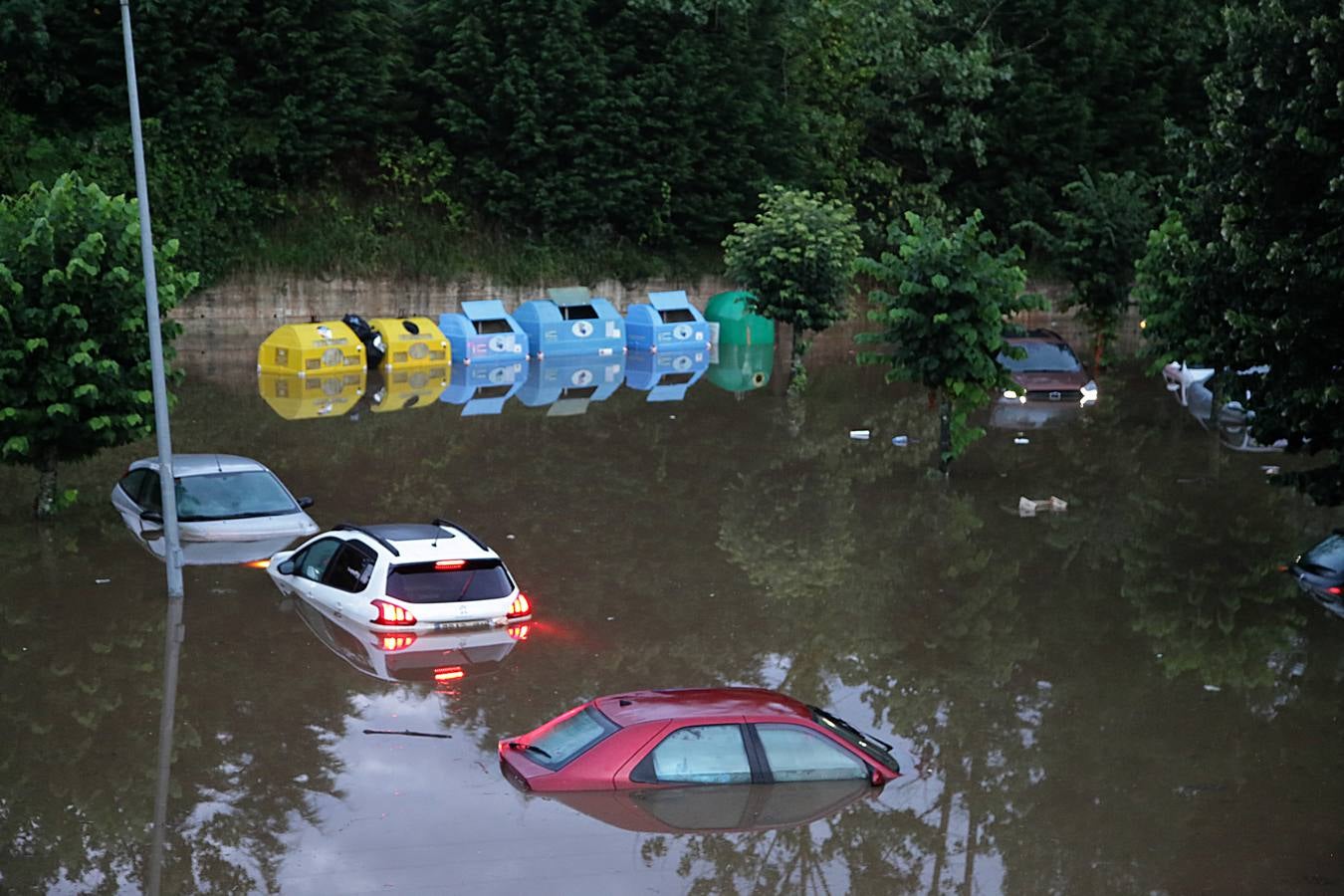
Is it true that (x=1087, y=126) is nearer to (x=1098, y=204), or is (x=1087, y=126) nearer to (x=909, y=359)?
(x=1098, y=204)

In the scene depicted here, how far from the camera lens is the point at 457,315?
41.2 m

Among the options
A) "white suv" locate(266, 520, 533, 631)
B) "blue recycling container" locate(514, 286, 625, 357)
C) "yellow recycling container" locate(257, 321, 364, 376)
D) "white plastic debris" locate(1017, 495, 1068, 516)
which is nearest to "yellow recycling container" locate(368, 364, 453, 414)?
"yellow recycling container" locate(257, 321, 364, 376)

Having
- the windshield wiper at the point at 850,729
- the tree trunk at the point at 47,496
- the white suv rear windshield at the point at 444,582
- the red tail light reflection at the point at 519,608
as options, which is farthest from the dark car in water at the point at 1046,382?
the windshield wiper at the point at 850,729

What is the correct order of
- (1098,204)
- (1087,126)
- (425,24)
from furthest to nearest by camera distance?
(1087,126), (425,24), (1098,204)

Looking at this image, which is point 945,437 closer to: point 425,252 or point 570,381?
point 570,381

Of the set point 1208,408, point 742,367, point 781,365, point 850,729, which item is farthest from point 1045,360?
point 850,729

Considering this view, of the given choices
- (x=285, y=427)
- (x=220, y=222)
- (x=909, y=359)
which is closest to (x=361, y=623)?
(x=909, y=359)

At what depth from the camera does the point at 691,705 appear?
12023mm

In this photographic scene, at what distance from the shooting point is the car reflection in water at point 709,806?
11508 mm

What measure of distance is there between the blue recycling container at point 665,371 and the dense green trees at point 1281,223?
59.2 ft

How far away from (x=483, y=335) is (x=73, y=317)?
21.7m

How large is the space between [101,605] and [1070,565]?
480 inches

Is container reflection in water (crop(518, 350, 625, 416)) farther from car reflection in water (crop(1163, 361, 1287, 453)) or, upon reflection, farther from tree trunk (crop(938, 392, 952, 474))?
car reflection in water (crop(1163, 361, 1287, 453))

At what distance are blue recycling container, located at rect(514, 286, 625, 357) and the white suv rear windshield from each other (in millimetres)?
26119
